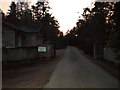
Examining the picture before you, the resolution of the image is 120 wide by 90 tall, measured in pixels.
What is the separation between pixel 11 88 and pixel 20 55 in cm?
1827

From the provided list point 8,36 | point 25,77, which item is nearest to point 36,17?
point 8,36

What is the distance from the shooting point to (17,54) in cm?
3244

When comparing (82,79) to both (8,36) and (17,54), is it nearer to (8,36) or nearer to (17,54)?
(17,54)

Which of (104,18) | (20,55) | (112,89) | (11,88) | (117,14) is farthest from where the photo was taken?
(104,18)

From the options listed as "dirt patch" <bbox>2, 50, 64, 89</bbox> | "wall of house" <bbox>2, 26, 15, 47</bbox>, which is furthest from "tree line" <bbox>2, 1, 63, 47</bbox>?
"dirt patch" <bbox>2, 50, 64, 89</bbox>

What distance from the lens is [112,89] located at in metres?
13.6

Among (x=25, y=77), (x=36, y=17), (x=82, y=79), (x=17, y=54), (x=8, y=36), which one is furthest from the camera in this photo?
(x=36, y=17)

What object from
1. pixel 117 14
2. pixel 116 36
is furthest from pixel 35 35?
pixel 116 36

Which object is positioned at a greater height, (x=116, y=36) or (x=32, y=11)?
(x=32, y=11)

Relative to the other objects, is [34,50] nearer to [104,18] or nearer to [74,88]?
[104,18]

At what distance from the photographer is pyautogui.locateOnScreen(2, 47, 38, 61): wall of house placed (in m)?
30.8

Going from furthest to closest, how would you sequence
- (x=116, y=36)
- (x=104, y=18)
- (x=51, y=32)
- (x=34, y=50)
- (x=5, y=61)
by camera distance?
(x=51, y=32), (x=104, y=18), (x=34, y=50), (x=5, y=61), (x=116, y=36)

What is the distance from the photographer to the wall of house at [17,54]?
30.8 m

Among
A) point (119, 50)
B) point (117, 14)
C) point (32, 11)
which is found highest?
point (32, 11)
